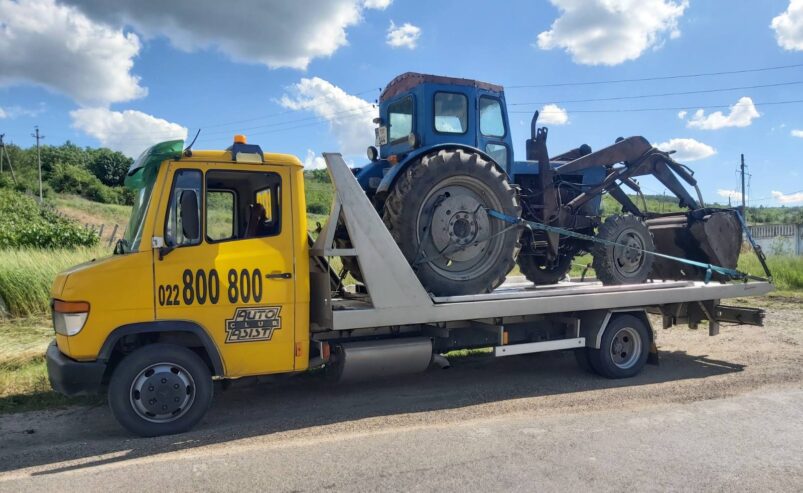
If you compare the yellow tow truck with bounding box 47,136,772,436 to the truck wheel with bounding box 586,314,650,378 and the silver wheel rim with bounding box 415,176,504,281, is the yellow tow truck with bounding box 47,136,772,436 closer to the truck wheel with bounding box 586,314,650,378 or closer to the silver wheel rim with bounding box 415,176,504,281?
the silver wheel rim with bounding box 415,176,504,281

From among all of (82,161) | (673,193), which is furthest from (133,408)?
(82,161)

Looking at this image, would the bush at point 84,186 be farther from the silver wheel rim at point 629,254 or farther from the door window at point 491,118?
the silver wheel rim at point 629,254

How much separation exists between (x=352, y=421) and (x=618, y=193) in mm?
6018

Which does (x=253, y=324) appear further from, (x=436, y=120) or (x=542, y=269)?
(x=542, y=269)

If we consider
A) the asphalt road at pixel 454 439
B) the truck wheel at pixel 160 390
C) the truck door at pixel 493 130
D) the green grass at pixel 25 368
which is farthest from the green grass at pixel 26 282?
the truck door at pixel 493 130

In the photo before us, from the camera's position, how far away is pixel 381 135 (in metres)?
7.91

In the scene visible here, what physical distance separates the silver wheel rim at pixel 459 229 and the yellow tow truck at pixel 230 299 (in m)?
0.57

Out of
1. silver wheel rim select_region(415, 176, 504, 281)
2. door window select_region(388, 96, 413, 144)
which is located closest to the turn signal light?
silver wheel rim select_region(415, 176, 504, 281)

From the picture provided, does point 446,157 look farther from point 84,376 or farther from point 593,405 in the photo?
point 84,376

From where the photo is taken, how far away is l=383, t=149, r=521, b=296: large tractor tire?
6.28 meters

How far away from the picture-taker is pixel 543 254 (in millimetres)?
8312

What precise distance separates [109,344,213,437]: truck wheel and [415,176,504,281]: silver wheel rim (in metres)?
2.59

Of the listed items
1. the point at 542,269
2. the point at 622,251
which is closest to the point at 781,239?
the point at 542,269

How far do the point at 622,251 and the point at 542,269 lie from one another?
4.49 ft
